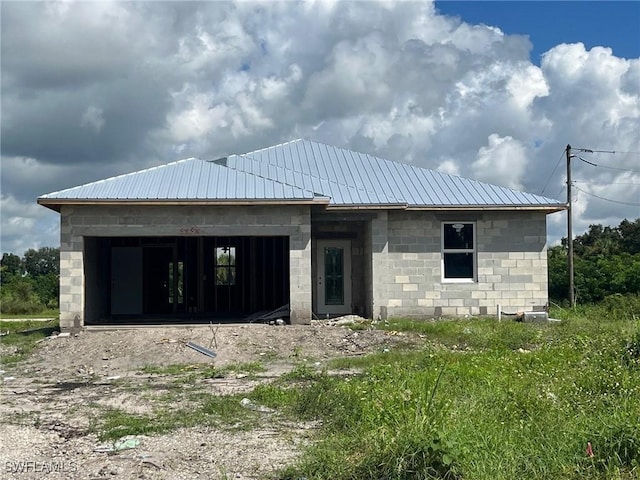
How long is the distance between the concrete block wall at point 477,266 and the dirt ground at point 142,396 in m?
2.63

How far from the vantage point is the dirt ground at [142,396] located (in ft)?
23.2

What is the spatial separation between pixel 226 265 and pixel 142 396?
13.7m

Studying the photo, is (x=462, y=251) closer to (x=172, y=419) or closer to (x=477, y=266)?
(x=477, y=266)

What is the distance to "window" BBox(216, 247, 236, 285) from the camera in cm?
2428

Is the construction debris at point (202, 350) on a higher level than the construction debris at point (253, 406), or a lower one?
higher

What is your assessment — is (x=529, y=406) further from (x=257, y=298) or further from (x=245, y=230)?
(x=257, y=298)

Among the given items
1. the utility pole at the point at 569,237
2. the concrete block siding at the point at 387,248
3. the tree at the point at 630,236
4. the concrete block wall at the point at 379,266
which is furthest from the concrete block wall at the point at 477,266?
the tree at the point at 630,236

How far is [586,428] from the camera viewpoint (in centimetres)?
689

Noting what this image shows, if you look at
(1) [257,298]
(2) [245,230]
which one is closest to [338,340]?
(2) [245,230]

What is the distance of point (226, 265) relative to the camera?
2436 cm

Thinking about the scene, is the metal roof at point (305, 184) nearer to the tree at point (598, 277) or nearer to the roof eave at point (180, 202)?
the roof eave at point (180, 202)

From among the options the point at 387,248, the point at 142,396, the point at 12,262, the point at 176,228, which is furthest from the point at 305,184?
the point at 12,262

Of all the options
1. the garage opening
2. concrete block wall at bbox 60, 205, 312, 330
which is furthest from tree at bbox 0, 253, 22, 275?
concrete block wall at bbox 60, 205, 312, 330

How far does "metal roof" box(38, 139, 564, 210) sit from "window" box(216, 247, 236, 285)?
10.8 ft
